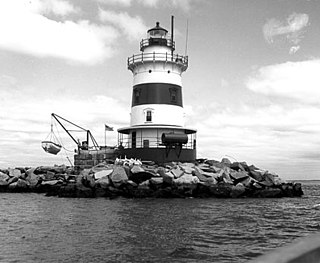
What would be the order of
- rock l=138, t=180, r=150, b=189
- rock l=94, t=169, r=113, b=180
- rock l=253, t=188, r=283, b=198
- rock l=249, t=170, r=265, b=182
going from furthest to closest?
rock l=249, t=170, r=265, b=182 < rock l=253, t=188, r=283, b=198 < rock l=94, t=169, r=113, b=180 < rock l=138, t=180, r=150, b=189

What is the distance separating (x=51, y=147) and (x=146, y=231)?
1062 inches

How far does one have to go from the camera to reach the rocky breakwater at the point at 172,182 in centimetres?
2714

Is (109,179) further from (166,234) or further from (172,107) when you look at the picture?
(166,234)

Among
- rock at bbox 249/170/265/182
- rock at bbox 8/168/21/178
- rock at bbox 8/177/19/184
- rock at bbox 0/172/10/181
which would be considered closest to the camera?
rock at bbox 249/170/265/182

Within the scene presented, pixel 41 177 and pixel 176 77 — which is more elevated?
pixel 176 77

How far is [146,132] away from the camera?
3466 cm

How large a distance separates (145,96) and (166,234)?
72.3ft

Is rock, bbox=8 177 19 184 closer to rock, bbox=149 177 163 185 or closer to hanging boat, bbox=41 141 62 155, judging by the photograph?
hanging boat, bbox=41 141 62 155

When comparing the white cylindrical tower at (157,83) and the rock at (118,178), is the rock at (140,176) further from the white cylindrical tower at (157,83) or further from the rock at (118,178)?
the white cylindrical tower at (157,83)

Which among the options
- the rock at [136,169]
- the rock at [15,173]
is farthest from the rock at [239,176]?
the rock at [15,173]

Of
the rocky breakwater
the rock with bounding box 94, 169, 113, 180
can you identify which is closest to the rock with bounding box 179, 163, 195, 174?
the rocky breakwater

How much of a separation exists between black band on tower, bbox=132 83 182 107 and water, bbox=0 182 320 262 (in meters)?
13.5

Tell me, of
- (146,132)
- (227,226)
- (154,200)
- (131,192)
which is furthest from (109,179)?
(227,226)

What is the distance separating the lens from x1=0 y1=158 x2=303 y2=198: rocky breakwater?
1069 inches
